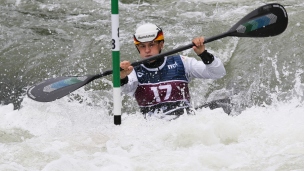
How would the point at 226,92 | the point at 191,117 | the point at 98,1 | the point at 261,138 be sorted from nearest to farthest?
the point at 261,138
the point at 191,117
the point at 226,92
the point at 98,1

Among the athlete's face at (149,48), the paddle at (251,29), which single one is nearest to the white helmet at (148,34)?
the athlete's face at (149,48)

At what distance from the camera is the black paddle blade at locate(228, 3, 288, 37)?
5.26 metres

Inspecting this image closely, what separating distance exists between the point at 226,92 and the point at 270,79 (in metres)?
0.59

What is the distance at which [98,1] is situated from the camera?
404 inches

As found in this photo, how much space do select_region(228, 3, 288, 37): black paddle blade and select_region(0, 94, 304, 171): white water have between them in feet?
2.13

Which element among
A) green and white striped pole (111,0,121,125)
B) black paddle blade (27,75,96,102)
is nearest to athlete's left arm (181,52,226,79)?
green and white striped pole (111,0,121,125)

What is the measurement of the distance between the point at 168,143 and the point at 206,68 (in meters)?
0.85

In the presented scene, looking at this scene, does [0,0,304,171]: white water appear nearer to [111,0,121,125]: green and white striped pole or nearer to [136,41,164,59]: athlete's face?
[111,0,121,125]: green and white striped pole

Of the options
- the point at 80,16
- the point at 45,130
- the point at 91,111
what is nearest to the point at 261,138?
the point at 45,130

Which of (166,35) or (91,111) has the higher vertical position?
(166,35)

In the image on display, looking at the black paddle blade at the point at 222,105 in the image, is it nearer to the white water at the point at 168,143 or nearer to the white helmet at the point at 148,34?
the white water at the point at 168,143

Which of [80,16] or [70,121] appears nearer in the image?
[70,121]

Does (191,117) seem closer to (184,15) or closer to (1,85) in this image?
(1,85)

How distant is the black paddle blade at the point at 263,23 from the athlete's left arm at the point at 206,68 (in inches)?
11.8
